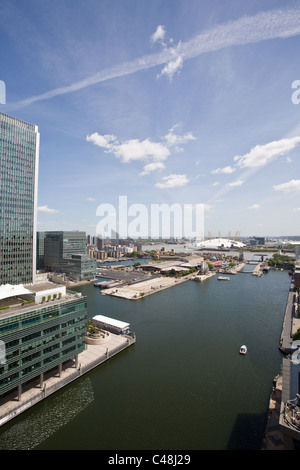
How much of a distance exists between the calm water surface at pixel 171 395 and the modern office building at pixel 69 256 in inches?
1045

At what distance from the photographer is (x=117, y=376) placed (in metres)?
17.2

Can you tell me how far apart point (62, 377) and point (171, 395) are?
7599mm

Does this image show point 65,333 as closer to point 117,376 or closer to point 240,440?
point 117,376

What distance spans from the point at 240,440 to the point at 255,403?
3.35 metres

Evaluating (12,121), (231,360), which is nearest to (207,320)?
(231,360)

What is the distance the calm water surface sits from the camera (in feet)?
38.7

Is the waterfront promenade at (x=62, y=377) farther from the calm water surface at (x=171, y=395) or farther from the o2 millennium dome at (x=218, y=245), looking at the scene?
the o2 millennium dome at (x=218, y=245)

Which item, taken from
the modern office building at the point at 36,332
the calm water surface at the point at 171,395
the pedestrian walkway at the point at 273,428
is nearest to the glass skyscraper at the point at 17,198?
the calm water surface at the point at 171,395

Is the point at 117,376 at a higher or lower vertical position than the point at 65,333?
lower

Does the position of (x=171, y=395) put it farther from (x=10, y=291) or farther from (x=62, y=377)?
(x=10, y=291)

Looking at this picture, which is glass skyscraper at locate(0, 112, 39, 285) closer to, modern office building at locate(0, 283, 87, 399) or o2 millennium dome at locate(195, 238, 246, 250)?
modern office building at locate(0, 283, 87, 399)

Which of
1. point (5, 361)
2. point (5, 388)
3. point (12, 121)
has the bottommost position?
point (5, 388)

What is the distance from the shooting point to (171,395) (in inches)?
591

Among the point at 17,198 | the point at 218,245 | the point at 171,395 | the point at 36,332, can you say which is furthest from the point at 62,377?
the point at 218,245
